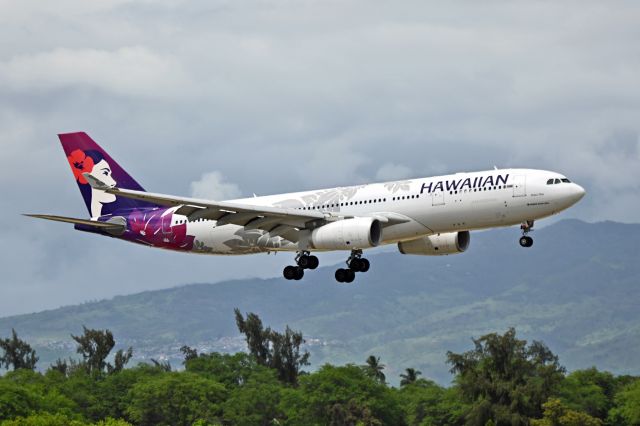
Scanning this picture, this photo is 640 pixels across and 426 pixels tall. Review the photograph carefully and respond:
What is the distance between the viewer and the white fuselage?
74.9m

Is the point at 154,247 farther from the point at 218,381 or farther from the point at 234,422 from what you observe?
the point at 218,381

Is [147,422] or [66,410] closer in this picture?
[66,410]

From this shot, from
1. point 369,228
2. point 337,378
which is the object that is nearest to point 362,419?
point 337,378

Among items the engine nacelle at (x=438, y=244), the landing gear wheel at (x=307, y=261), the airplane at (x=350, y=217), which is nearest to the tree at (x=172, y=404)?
the airplane at (x=350, y=217)

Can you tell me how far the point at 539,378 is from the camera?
165750 mm

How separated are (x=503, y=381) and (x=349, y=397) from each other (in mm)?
23513

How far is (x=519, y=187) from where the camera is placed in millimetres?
75000

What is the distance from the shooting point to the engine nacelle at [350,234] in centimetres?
7588

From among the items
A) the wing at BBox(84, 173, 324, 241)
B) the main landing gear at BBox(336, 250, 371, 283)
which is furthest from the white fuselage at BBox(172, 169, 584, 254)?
the main landing gear at BBox(336, 250, 371, 283)

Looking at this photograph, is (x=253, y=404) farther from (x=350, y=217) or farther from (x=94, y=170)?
(x=350, y=217)

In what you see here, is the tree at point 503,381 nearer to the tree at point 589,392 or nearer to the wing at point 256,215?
the tree at point 589,392

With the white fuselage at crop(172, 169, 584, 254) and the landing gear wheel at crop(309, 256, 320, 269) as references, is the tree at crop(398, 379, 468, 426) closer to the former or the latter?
the landing gear wheel at crop(309, 256, 320, 269)

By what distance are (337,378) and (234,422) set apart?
15.1 metres

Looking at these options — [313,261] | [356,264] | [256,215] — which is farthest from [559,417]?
[256,215]
